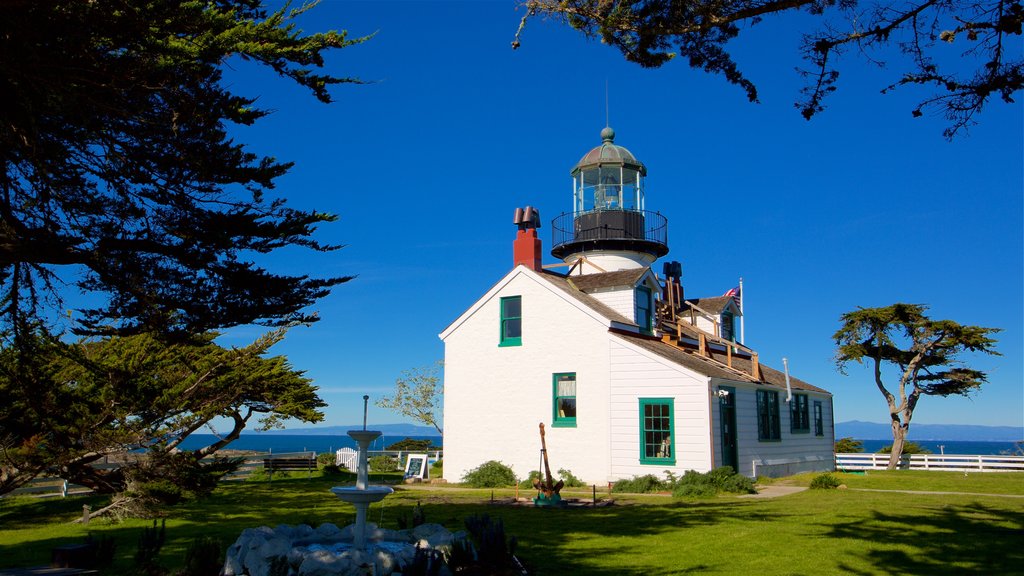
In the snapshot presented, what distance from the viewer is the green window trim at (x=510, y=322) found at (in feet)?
77.6

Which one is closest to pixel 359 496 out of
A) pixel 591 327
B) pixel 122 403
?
pixel 122 403

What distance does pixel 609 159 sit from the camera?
89.3 feet

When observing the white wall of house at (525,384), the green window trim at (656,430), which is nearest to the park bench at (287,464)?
the white wall of house at (525,384)

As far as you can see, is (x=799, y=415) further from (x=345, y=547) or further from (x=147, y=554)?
(x=147, y=554)

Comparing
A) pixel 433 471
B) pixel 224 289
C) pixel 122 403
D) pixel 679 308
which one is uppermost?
pixel 679 308

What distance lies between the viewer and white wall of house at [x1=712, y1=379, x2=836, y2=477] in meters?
21.4

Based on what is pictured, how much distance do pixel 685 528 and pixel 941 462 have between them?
26.4 metres

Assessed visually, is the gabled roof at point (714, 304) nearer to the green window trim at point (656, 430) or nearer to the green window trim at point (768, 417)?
the green window trim at point (768, 417)

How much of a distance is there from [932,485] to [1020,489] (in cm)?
221

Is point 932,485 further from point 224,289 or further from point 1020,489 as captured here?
point 224,289

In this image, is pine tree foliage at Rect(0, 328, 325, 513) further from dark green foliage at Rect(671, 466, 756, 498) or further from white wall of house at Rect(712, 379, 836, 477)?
white wall of house at Rect(712, 379, 836, 477)

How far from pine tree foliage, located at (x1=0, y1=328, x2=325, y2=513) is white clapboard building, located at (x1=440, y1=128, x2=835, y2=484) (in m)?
7.22

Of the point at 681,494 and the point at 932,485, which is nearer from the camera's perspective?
the point at 681,494

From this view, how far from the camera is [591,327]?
22.0m
